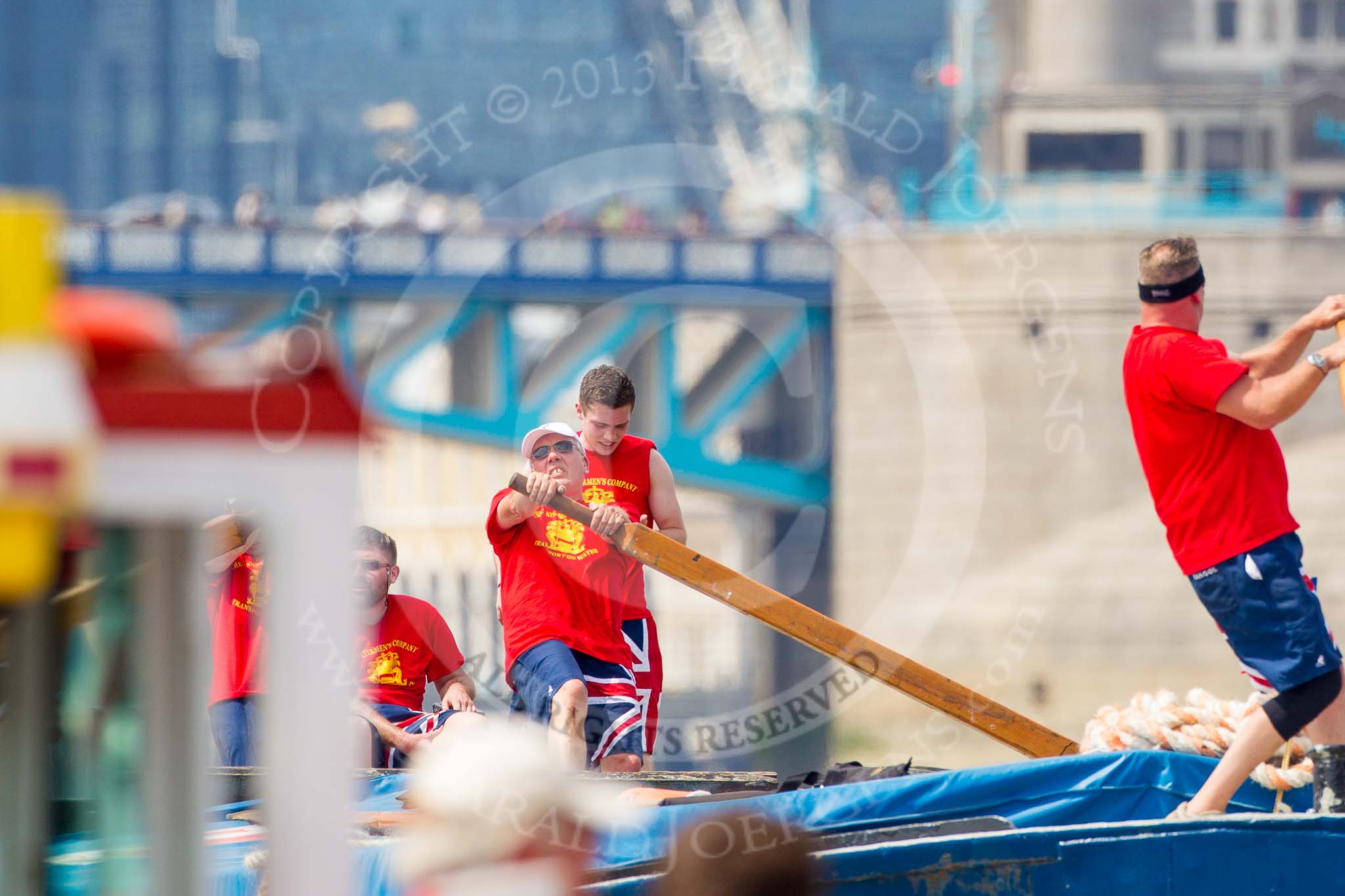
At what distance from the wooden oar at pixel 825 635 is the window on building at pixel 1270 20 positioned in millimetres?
50309

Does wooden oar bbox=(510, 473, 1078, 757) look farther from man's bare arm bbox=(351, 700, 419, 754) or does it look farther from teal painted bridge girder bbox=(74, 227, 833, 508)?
teal painted bridge girder bbox=(74, 227, 833, 508)

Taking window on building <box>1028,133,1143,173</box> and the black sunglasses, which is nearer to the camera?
the black sunglasses

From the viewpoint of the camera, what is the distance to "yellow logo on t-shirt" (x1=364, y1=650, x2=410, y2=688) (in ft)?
20.8

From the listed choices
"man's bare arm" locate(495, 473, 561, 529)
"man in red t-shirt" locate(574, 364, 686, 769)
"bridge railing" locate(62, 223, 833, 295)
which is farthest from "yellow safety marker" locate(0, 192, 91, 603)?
"bridge railing" locate(62, 223, 833, 295)

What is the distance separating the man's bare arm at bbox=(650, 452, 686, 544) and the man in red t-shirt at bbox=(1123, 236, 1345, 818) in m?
1.62

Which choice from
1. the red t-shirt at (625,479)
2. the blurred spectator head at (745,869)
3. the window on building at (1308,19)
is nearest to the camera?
the blurred spectator head at (745,869)

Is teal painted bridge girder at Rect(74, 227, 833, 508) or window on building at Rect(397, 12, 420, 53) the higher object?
window on building at Rect(397, 12, 420, 53)

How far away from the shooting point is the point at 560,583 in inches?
239

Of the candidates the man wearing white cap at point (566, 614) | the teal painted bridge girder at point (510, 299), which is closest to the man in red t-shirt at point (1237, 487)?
the man wearing white cap at point (566, 614)

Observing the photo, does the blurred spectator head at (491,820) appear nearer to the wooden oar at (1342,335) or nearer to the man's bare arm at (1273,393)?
the man's bare arm at (1273,393)

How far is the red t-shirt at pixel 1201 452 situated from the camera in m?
4.83

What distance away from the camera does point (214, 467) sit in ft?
6.07

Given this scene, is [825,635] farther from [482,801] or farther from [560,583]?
[482,801]

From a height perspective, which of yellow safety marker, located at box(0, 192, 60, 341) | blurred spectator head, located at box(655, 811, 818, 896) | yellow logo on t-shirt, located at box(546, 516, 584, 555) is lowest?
blurred spectator head, located at box(655, 811, 818, 896)
